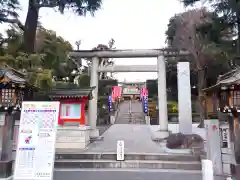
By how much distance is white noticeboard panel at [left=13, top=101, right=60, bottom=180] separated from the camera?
448 centimetres

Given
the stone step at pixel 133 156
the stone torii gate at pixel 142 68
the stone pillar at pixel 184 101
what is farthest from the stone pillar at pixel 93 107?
the stone pillar at pixel 184 101

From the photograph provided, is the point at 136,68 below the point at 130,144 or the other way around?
the other way around

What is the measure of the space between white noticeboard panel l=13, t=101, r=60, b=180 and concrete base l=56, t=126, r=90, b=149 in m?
5.94

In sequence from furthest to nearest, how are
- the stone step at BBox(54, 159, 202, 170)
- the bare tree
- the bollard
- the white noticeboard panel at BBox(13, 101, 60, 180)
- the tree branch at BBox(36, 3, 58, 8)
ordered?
the bare tree → the tree branch at BBox(36, 3, 58, 8) → the stone step at BBox(54, 159, 202, 170) → the white noticeboard panel at BBox(13, 101, 60, 180) → the bollard

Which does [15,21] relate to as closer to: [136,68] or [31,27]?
[31,27]

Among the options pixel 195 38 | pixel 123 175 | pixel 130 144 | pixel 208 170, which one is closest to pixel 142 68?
pixel 195 38

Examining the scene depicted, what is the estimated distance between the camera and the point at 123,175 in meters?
6.99

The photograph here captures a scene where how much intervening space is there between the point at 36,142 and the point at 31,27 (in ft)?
21.6

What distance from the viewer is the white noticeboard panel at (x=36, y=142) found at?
4484 mm

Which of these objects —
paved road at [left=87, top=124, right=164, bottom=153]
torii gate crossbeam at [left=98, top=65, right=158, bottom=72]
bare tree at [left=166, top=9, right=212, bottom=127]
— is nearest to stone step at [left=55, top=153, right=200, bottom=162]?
paved road at [left=87, top=124, right=164, bottom=153]

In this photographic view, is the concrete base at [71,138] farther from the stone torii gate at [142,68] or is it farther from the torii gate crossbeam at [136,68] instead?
the torii gate crossbeam at [136,68]

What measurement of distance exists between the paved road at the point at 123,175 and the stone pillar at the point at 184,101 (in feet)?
13.2

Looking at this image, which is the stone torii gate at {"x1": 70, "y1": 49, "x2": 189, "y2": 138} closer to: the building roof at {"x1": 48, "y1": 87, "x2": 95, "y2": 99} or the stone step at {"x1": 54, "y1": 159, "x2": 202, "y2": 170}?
the building roof at {"x1": 48, "y1": 87, "x2": 95, "y2": 99}

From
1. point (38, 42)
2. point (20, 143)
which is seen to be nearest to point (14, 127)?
point (20, 143)
